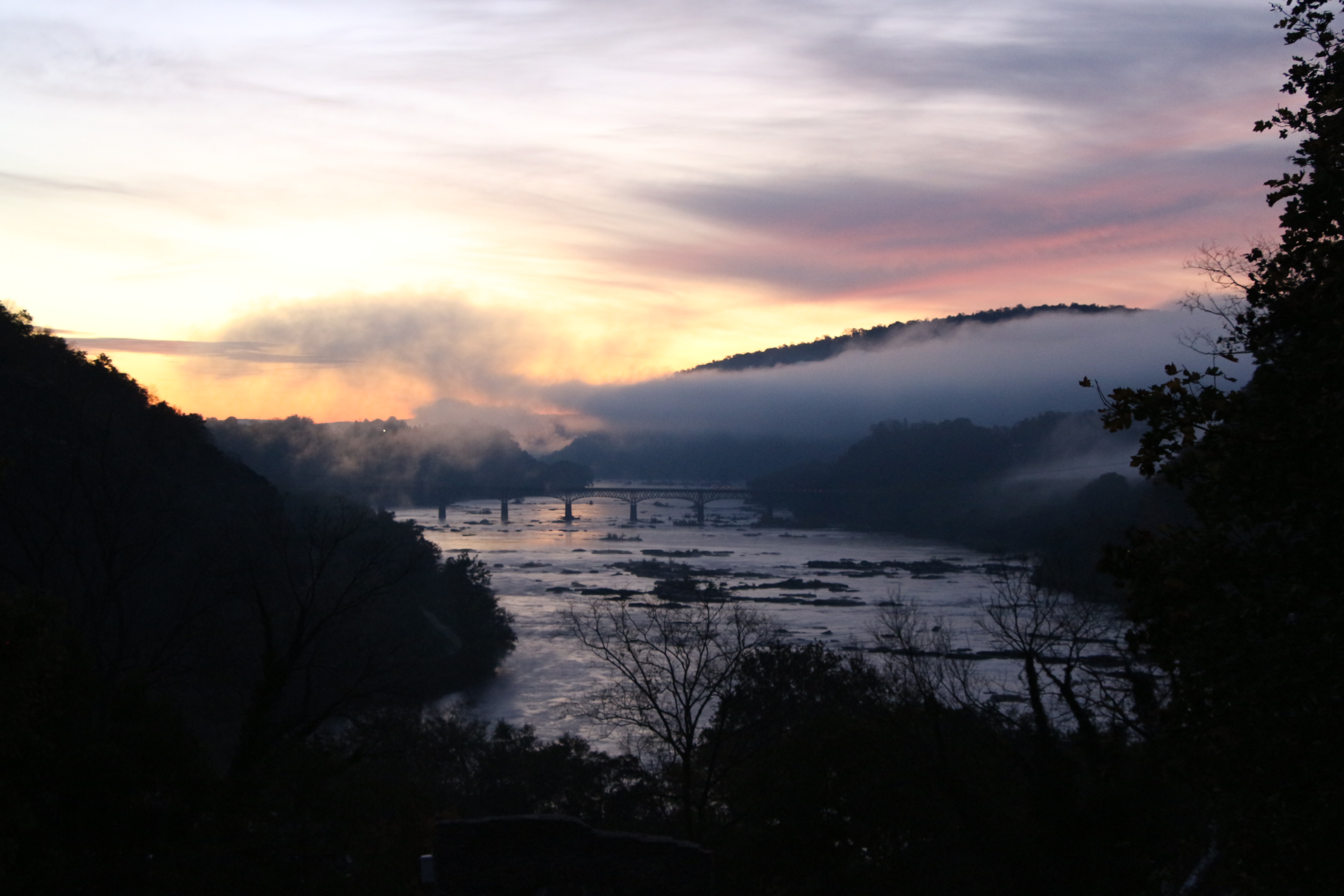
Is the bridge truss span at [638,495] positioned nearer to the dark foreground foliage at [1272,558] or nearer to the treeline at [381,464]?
the treeline at [381,464]

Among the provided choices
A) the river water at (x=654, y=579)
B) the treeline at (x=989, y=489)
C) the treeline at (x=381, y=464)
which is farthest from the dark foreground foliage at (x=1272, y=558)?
the treeline at (x=381, y=464)

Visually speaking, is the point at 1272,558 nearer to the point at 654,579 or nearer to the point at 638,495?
the point at 654,579

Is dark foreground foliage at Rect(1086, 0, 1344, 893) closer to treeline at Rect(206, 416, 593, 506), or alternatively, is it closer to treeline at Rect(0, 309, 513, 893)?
treeline at Rect(0, 309, 513, 893)

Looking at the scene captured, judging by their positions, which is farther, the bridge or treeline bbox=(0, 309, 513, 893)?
the bridge

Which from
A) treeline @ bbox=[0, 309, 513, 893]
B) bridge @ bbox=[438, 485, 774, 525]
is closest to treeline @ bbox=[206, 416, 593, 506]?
bridge @ bbox=[438, 485, 774, 525]

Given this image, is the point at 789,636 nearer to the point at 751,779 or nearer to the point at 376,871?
the point at 751,779
